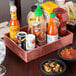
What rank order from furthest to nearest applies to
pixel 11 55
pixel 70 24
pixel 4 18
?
1. pixel 4 18
2. pixel 70 24
3. pixel 11 55

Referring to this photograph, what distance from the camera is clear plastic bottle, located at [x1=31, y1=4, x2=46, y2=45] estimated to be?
4.42ft

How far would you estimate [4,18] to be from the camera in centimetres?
187

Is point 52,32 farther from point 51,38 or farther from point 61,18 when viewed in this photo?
point 61,18

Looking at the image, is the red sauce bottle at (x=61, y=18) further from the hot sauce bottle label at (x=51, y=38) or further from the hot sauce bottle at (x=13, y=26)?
the hot sauce bottle at (x=13, y=26)

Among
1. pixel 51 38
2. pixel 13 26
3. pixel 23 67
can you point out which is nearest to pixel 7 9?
pixel 13 26

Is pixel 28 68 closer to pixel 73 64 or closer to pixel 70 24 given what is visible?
pixel 73 64

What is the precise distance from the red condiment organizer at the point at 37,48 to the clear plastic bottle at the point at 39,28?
0.07 m

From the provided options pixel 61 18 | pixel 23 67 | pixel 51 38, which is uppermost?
pixel 61 18

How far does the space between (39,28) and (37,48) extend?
144 millimetres

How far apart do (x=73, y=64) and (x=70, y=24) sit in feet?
1.61

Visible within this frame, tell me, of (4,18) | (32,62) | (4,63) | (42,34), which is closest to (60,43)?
(42,34)

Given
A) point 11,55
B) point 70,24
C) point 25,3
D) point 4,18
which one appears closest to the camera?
point 11,55

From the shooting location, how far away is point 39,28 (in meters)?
1.35

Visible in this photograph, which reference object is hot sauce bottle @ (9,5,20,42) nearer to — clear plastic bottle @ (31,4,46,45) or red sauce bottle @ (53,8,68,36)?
clear plastic bottle @ (31,4,46,45)
